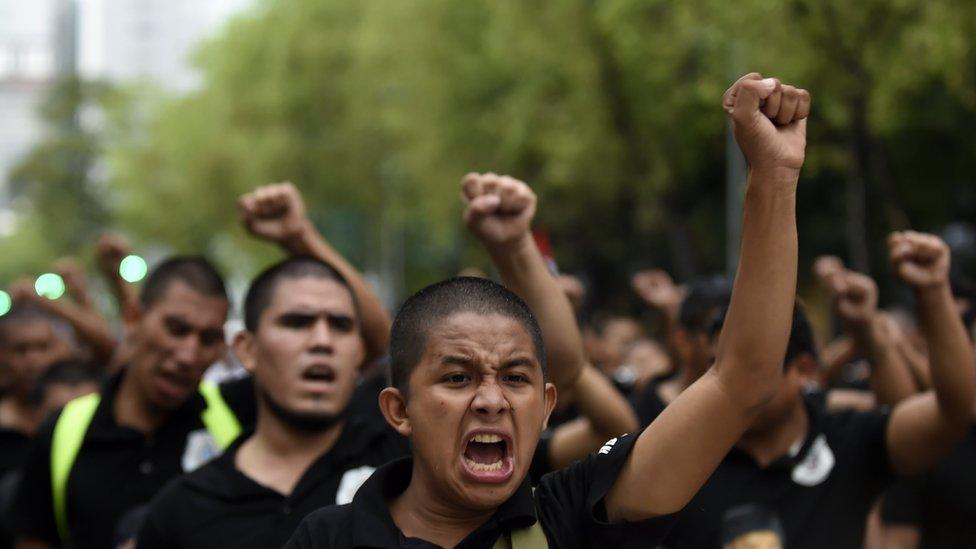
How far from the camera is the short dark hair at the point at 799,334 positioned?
16.5 ft

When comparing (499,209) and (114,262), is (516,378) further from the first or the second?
(114,262)

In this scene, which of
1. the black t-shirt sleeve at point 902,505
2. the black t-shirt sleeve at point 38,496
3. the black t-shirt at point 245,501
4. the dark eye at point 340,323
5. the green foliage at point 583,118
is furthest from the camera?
the green foliage at point 583,118

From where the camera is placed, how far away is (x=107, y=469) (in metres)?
5.30

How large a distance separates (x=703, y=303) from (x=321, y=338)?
5.67 ft

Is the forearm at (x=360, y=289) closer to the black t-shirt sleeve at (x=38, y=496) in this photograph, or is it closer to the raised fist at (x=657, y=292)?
the black t-shirt sleeve at (x=38, y=496)

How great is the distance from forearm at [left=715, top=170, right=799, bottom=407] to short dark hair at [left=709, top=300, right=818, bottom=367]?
181 cm

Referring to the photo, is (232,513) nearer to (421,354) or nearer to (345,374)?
(345,374)

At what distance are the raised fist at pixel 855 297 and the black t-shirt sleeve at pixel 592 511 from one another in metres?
2.49

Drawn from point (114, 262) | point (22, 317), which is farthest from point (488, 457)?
point (22, 317)

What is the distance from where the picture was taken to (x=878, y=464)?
4754 mm

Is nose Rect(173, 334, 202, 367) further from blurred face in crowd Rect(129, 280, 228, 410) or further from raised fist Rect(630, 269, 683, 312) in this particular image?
raised fist Rect(630, 269, 683, 312)

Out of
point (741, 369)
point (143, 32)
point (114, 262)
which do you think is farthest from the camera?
point (143, 32)

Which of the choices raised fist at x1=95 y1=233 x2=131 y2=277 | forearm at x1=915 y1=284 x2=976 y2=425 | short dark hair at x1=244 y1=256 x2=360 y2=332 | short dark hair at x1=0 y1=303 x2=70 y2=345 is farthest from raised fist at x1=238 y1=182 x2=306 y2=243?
short dark hair at x1=0 y1=303 x2=70 y2=345

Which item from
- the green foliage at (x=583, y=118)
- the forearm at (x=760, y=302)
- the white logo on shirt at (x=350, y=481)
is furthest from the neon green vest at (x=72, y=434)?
the green foliage at (x=583, y=118)
